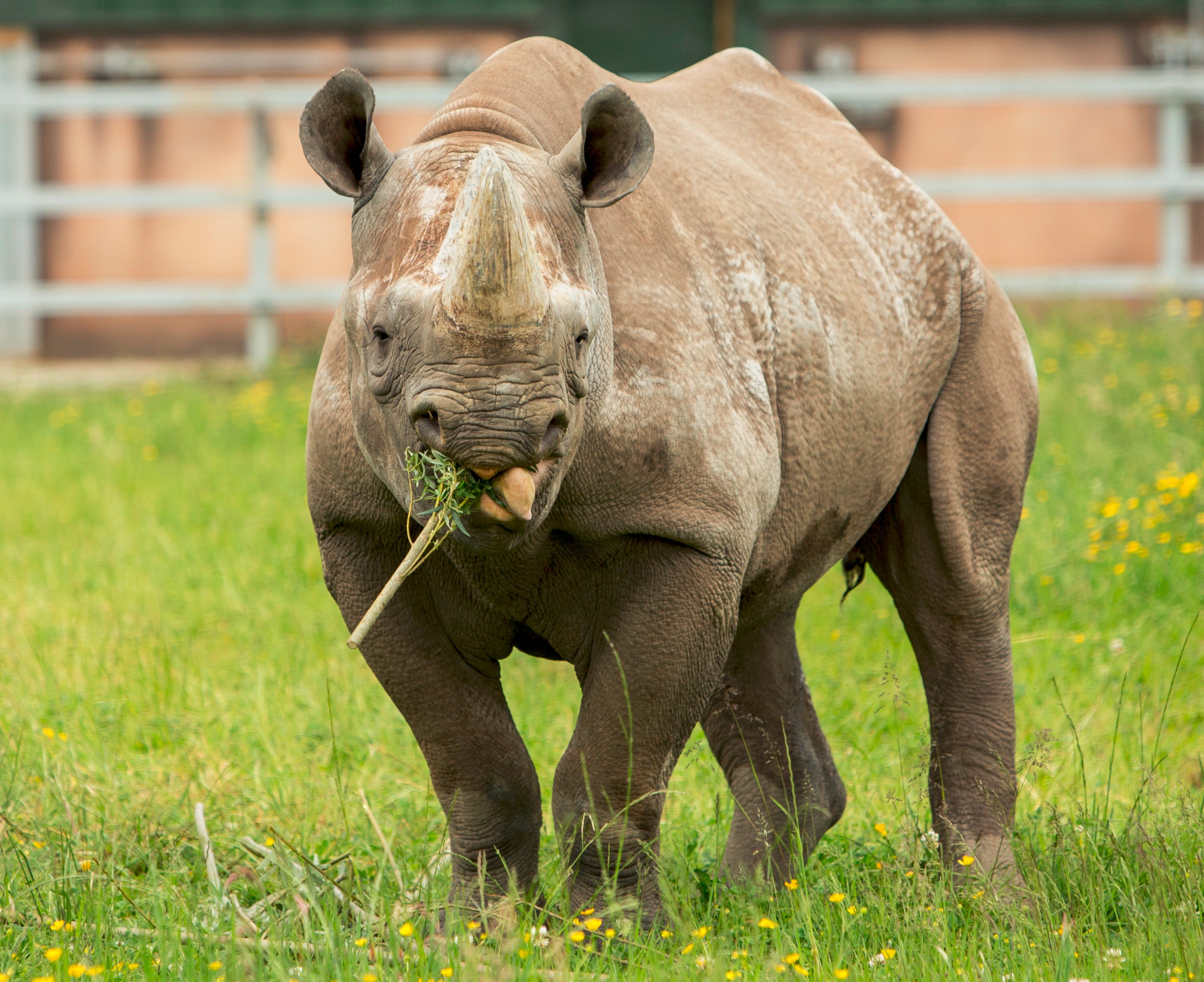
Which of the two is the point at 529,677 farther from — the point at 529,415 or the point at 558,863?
the point at 529,415

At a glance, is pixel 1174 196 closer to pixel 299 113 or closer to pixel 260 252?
pixel 260 252

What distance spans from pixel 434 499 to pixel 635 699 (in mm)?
723

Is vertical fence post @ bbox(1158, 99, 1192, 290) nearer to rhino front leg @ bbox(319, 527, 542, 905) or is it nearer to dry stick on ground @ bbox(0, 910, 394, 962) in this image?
rhino front leg @ bbox(319, 527, 542, 905)

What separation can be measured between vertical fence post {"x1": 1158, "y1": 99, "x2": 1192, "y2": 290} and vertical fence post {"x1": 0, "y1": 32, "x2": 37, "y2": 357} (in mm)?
9642


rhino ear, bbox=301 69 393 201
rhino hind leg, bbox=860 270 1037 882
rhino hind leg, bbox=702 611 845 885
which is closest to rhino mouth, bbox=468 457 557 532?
rhino ear, bbox=301 69 393 201

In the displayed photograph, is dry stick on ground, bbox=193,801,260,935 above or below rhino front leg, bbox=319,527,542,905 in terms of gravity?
below

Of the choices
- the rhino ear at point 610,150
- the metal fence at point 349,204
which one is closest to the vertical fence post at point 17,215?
the metal fence at point 349,204

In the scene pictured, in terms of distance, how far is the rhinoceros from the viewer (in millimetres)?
2932

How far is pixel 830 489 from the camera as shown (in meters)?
3.96

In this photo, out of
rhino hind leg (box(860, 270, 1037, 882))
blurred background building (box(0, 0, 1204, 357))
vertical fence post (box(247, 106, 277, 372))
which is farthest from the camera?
blurred background building (box(0, 0, 1204, 357))

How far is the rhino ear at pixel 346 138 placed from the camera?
311 centimetres

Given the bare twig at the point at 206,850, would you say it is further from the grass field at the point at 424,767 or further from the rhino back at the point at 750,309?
the rhino back at the point at 750,309

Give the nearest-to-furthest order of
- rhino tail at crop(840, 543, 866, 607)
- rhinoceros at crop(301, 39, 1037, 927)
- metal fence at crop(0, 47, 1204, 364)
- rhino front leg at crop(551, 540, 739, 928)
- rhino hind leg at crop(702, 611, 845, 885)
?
rhinoceros at crop(301, 39, 1037, 927) → rhino front leg at crop(551, 540, 739, 928) → rhino hind leg at crop(702, 611, 845, 885) → rhino tail at crop(840, 543, 866, 607) → metal fence at crop(0, 47, 1204, 364)

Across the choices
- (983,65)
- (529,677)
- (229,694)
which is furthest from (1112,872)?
(983,65)
